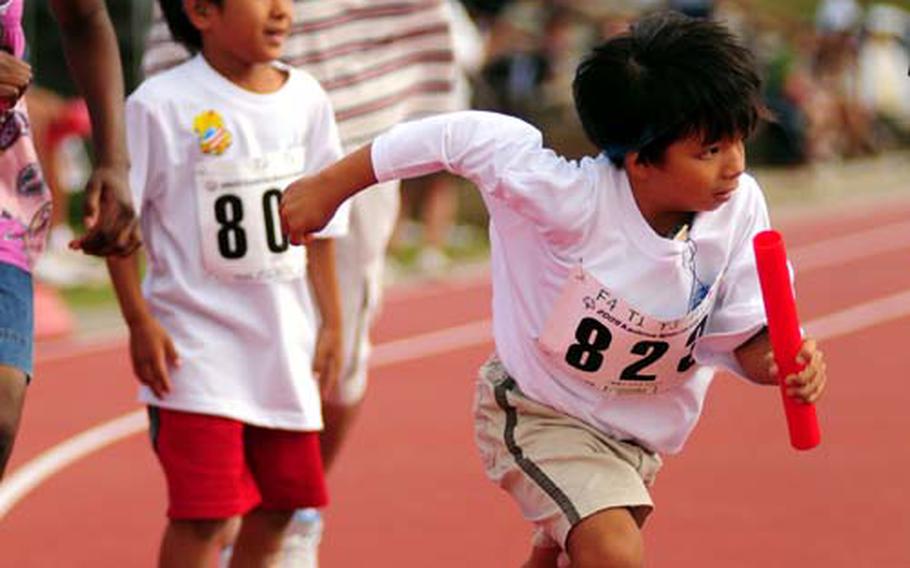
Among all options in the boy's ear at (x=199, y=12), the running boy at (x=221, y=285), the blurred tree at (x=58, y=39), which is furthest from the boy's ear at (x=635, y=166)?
the blurred tree at (x=58, y=39)

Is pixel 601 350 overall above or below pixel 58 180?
above

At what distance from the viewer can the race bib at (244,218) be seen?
16.6 feet

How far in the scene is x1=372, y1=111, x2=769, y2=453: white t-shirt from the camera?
432cm

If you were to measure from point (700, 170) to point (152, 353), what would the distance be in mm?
1403

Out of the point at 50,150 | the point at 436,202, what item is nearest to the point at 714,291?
the point at 50,150

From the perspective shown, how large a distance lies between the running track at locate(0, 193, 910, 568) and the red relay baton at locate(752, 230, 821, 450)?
2151 millimetres

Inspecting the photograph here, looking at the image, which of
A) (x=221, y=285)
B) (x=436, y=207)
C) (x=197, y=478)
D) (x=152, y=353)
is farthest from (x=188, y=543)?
(x=436, y=207)

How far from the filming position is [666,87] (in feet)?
13.8

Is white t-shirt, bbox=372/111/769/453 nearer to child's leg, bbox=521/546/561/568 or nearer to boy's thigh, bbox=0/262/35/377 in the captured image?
child's leg, bbox=521/546/561/568

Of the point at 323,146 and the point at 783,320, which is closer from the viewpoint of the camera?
the point at 783,320

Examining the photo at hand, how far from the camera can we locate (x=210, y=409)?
16.5 ft

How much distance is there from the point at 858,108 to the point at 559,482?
958 inches

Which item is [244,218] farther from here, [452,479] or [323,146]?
[452,479]

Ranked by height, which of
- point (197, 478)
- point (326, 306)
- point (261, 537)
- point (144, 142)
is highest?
point (144, 142)
